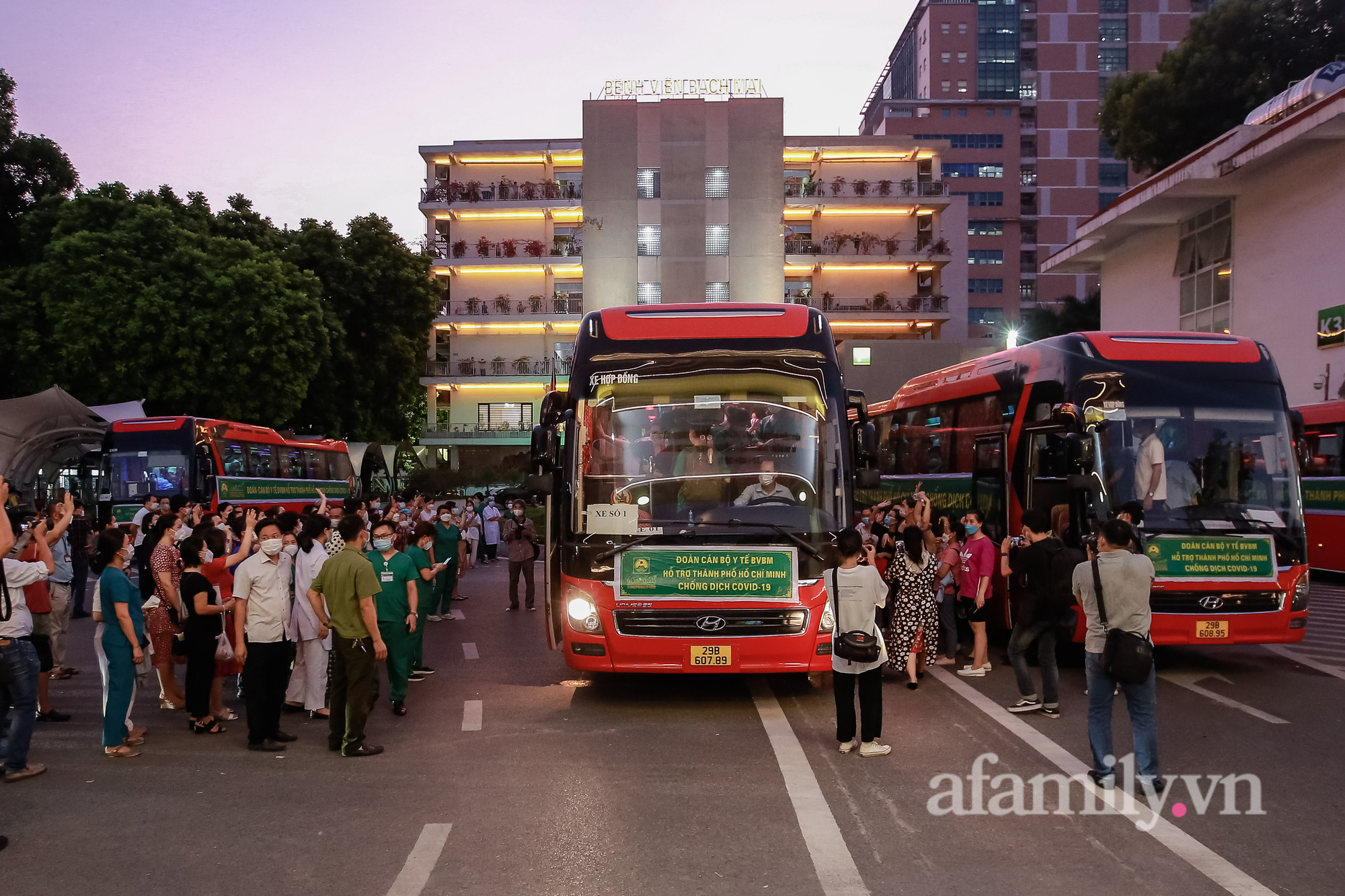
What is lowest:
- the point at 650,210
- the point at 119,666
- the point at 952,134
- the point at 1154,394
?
the point at 119,666

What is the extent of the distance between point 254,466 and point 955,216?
5155cm

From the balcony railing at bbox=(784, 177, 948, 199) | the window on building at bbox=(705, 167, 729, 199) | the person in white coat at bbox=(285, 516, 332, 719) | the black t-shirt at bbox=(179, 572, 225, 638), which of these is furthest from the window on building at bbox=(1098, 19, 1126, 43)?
the black t-shirt at bbox=(179, 572, 225, 638)

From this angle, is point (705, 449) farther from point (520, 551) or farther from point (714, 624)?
point (520, 551)

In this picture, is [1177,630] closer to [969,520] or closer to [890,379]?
[969,520]

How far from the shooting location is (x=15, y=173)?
3950cm

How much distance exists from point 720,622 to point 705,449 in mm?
1471

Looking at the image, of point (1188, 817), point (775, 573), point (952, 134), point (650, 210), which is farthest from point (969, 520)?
point (952, 134)

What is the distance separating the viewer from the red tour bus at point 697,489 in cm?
884

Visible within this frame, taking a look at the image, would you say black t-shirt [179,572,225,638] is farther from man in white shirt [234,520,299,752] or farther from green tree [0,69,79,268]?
green tree [0,69,79,268]

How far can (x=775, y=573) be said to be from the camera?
29.0 feet

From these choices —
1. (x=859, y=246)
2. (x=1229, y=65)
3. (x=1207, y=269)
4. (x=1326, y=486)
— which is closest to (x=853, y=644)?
(x=1326, y=486)

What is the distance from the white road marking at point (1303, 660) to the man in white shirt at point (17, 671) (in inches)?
448

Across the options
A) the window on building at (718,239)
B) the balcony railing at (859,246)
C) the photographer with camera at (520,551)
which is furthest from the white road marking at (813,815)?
the balcony railing at (859,246)

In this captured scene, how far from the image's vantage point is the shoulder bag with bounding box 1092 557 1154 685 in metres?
6.70
